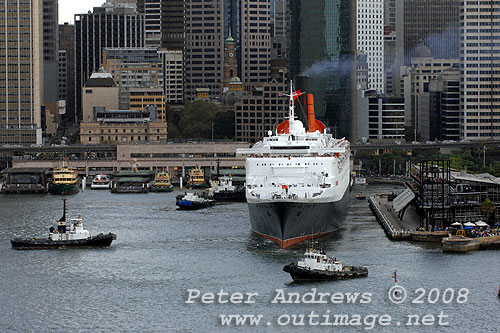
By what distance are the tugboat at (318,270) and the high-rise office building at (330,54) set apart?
108046 millimetres

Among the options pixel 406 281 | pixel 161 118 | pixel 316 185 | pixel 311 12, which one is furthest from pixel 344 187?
pixel 161 118

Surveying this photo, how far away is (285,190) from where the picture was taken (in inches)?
3465

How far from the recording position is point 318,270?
71625mm

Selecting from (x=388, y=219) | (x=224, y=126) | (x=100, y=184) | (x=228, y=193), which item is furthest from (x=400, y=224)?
(x=224, y=126)

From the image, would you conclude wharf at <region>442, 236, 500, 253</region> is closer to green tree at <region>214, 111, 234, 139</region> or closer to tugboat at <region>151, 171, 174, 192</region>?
tugboat at <region>151, 171, 174, 192</region>

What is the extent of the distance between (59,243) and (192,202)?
27.2m

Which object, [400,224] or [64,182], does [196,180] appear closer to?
[64,182]

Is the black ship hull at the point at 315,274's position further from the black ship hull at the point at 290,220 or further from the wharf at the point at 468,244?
the black ship hull at the point at 290,220

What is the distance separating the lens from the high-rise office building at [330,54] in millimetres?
179750

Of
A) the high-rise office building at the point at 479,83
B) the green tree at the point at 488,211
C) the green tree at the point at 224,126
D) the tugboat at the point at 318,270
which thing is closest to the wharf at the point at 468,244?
the green tree at the point at 488,211

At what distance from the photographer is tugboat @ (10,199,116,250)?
8500 cm

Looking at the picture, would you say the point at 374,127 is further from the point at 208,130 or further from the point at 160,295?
the point at 160,295

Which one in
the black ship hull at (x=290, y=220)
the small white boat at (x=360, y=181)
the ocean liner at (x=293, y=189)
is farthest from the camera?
the small white boat at (x=360, y=181)

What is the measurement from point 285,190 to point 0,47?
9435 centimetres
